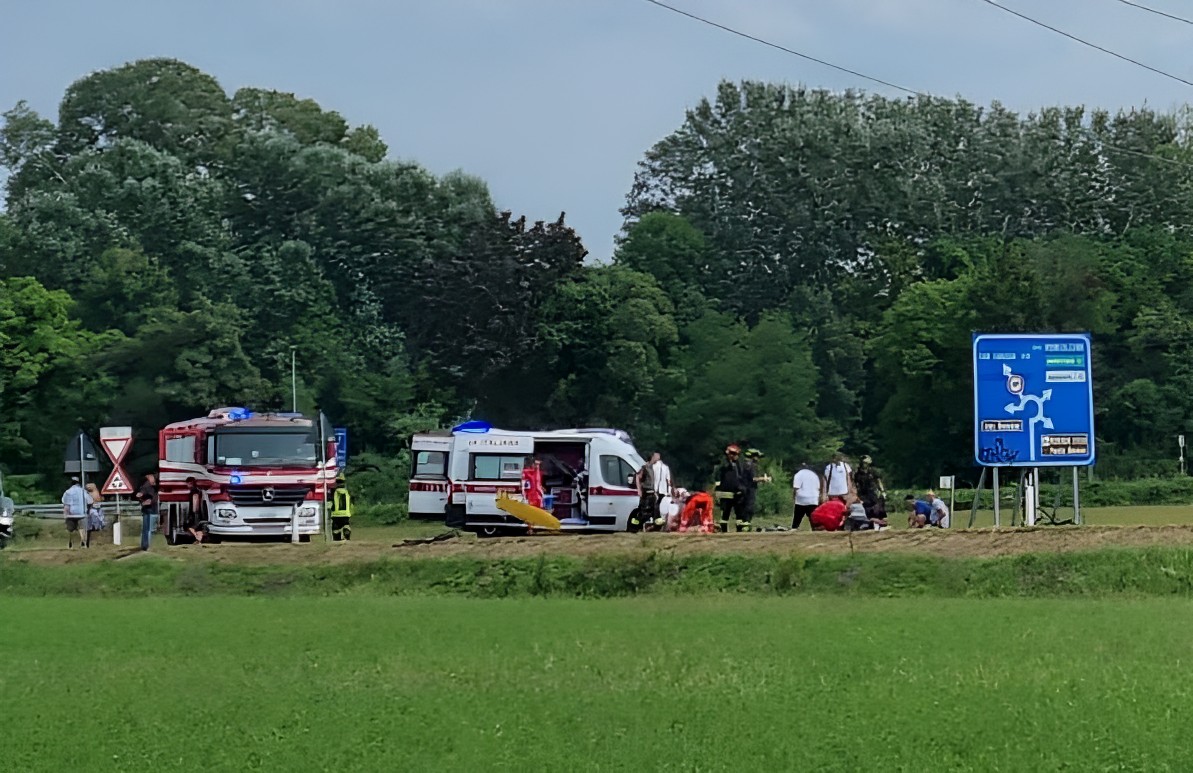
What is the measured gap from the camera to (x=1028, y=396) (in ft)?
110

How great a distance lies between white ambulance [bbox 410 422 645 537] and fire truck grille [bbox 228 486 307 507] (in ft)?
13.9

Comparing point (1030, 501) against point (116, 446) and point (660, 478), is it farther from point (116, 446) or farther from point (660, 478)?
point (116, 446)

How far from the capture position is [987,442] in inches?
1314

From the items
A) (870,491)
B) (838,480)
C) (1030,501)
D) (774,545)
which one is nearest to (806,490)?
(838,480)

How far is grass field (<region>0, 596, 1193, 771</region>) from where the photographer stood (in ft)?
42.6

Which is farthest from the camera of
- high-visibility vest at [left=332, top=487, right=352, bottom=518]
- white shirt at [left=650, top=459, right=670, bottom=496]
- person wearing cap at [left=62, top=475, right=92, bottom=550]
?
high-visibility vest at [left=332, top=487, right=352, bottom=518]

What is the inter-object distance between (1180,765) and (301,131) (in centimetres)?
9103

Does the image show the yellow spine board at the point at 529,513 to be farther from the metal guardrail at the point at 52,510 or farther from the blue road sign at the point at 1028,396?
the metal guardrail at the point at 52,510

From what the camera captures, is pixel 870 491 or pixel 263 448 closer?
pixel 870 491

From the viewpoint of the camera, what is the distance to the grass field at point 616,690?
42.6 ft

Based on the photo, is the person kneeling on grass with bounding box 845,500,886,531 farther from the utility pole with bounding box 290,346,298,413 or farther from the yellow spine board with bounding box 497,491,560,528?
the utility pole with bounding box 290,346,298,413

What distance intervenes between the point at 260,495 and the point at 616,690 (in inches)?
988

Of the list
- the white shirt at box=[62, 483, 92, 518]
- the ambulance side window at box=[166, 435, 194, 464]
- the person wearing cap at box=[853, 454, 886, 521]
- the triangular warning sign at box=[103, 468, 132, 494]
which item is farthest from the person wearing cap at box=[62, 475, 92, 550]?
the person wearing cap at box=[853, 454, 886, 521]

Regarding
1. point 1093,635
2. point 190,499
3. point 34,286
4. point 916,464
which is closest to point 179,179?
point 34,286
